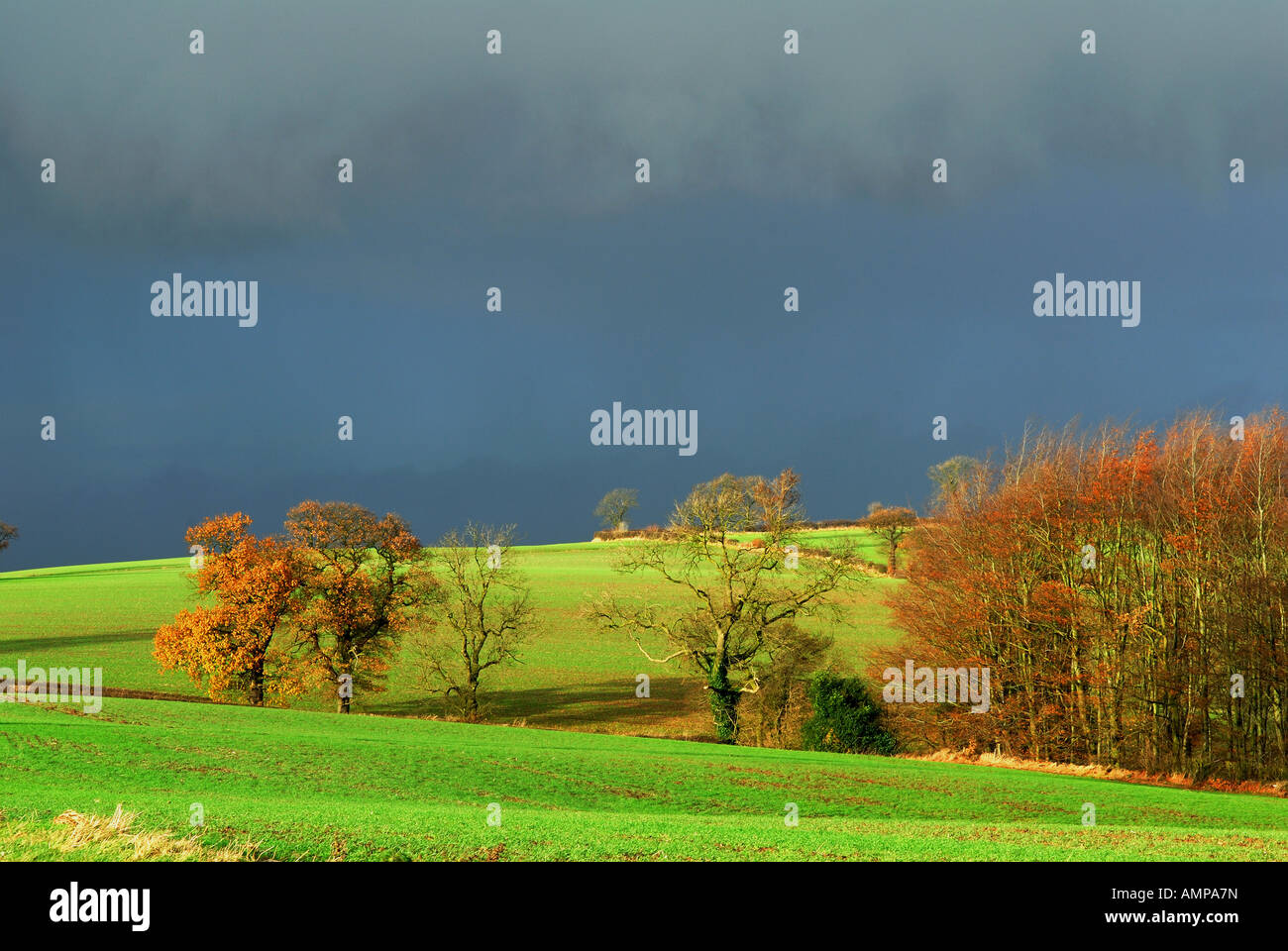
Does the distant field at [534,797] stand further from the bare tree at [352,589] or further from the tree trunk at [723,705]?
the bare tree at [352,589]

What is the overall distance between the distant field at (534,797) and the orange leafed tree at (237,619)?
34.5 feet

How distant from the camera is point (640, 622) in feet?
153

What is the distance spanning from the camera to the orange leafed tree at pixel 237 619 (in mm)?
44906

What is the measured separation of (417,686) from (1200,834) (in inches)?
1678

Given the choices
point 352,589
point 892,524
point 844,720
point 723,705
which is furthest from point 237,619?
point 892,524

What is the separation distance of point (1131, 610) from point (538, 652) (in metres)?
42.2

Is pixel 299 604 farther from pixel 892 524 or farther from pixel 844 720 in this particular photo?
pixel 892 524

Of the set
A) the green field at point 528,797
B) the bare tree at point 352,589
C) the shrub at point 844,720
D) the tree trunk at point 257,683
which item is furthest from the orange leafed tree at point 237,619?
the shrub at point 844,720

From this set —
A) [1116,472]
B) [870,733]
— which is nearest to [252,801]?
[870,733]

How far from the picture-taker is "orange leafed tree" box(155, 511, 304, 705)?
4491 centimetres

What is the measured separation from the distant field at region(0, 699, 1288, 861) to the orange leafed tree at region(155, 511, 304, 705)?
34.5 ft

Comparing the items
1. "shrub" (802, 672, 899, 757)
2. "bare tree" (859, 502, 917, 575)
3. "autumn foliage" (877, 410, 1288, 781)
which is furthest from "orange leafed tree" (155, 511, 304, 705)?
"bare tree" (859, 502, 917, 575)

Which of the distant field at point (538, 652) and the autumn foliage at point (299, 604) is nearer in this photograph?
the autumn foliage at point (299, 604)

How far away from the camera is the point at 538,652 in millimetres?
67938
